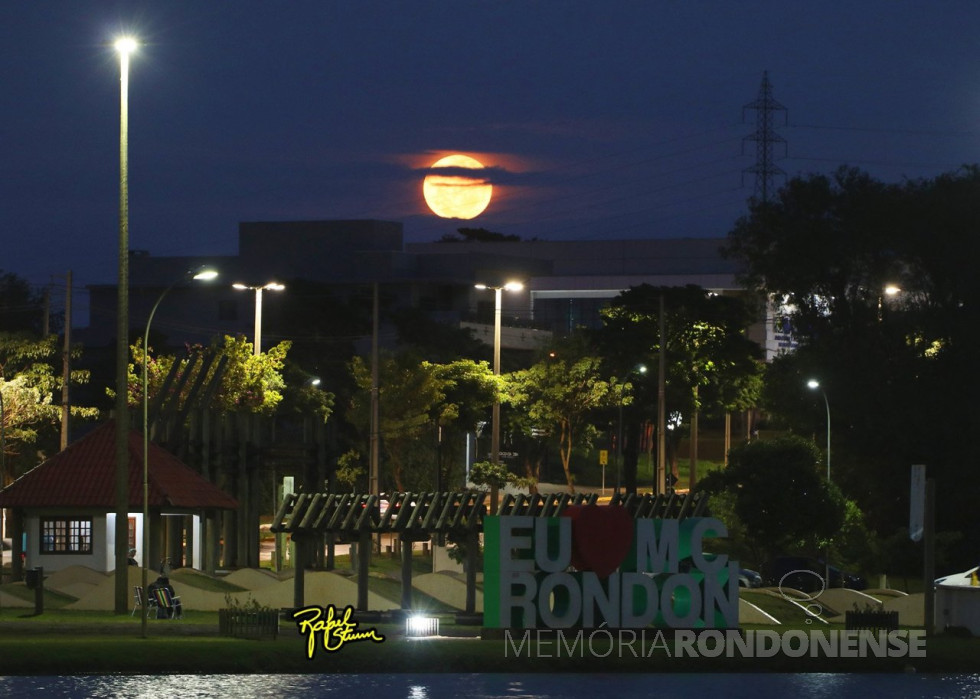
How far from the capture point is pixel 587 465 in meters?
124

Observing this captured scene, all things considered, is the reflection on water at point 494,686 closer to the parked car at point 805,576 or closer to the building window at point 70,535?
the building window at point 70,535

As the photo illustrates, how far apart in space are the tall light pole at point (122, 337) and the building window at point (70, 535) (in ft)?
29.3

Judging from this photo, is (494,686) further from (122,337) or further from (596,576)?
(122,337)

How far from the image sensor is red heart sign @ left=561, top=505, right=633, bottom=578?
36062 mm

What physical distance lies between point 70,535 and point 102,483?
6.01 feet

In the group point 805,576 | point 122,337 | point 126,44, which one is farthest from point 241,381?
point 126,44

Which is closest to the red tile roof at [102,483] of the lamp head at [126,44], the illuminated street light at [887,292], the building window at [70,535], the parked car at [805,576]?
the building window at [70,535]

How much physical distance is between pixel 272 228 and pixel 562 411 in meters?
41.3

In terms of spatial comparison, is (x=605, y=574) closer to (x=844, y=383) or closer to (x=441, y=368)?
(x=844, y=383)

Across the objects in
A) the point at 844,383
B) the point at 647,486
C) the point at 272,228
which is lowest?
the point at 647,486

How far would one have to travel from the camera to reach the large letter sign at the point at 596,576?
36.1 metres

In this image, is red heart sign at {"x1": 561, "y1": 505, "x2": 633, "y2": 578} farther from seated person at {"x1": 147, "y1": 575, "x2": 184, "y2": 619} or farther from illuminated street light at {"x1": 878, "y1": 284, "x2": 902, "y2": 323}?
illuminated street light at {"x1": 878, "y1": 284, "x2": 902, "y2": 323}

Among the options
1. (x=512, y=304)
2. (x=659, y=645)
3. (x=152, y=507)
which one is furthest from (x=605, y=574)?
(x=512, y=304)

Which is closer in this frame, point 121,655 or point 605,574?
point 121,655
